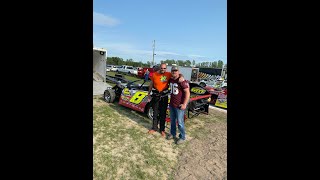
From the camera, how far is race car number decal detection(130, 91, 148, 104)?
5339 mm

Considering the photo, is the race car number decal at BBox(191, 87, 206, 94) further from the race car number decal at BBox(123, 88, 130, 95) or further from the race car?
the race car number decal at BBox(123, 88, 130, 95)

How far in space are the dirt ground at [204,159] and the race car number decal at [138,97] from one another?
6.41ft

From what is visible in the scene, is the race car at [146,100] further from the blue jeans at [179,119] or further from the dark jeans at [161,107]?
the blue jeans at [179,119]

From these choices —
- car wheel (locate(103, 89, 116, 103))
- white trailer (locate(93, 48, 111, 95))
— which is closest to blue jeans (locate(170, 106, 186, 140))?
car wheel (locate(103, 89, 116, 103))

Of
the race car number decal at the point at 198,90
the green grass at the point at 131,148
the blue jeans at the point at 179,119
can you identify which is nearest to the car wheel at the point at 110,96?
the green grass at the point at 131,148

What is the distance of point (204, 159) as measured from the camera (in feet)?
10.9

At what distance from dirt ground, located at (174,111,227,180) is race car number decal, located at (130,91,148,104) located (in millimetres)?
1954

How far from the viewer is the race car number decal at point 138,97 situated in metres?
5.34
